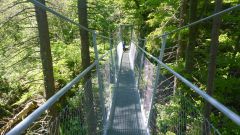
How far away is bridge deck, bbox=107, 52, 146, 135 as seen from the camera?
Answer: 4879 mm

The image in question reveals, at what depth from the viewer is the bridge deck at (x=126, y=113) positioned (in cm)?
488

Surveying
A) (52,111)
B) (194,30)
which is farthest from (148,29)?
(52,111)

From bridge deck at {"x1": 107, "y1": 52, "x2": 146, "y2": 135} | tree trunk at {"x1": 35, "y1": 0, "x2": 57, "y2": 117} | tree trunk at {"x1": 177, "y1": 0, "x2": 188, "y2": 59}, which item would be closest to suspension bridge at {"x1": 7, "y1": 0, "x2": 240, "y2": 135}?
bridge deck at {"x1": 107, "y1": 52, "x2": 146, "y2": 135}

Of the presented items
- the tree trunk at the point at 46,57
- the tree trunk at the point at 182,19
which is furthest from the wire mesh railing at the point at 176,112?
the tree trunk at the point at 182,19

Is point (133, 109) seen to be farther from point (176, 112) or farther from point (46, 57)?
point (176, 112)

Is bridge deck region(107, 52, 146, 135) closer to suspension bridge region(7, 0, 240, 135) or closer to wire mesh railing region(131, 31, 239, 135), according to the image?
suspension bridge region(7, 0, 240, 135)

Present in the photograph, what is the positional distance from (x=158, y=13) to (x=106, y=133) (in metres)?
5.72

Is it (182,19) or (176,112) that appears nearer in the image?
(176,112)

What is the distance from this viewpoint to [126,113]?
580cm

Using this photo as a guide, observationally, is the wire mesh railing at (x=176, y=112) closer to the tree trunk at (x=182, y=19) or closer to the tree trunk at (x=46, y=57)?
the tree trunk at (x=46, y=57)

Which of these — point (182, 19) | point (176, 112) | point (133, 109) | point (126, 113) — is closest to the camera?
point (176, 112)

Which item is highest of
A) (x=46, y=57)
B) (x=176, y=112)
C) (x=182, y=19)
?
(x=182, y=19)

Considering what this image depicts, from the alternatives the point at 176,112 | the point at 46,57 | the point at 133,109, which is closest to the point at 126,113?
the point at 133,109

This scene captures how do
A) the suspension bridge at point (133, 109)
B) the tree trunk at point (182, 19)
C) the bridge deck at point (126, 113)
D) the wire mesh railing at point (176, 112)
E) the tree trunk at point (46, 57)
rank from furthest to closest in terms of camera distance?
the tree trunk at point (182, 19)
the tree trunk at point (46, 57)
the bridge deck at point (126, 113)
the wire mesh railing at point (176, 112)
the suspension bridge at point (133, 109)
